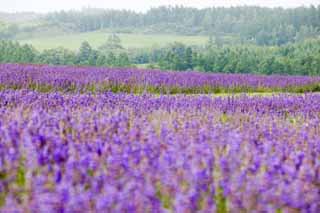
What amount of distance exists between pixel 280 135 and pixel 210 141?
0.81 m

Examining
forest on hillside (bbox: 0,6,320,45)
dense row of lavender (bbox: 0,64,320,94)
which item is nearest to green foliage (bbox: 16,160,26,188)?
dense row of lavender (bbox: 0,64,320,94)

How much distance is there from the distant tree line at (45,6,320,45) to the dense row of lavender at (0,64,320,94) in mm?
38113

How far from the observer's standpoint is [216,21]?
69.0 m

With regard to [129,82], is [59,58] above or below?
below

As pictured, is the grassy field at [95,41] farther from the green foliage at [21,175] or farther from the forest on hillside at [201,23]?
the green foliage at [21,175]

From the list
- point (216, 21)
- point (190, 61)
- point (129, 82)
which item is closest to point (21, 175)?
point (129, 82)

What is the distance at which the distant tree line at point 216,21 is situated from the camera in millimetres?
56750

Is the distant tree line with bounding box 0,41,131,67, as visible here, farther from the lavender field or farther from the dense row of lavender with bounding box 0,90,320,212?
the dense row of lavender with bounding box 0,90,320,212

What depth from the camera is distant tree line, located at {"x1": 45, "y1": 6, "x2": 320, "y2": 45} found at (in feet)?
186

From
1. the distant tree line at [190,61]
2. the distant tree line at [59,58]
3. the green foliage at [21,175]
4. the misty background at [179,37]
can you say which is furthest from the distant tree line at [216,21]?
the green foliage at [21,175]

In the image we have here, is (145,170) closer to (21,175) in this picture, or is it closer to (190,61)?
(21,175)

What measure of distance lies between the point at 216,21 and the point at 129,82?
185ft

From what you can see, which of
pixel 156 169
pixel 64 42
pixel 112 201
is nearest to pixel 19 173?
pixel 156 169

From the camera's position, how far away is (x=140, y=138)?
3.43 m
